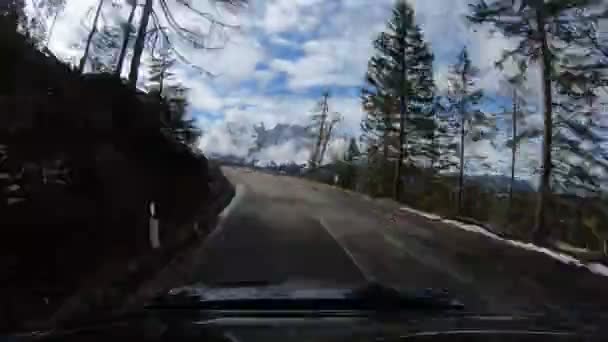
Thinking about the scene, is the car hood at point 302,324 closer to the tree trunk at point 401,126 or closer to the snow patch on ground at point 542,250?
the snow patch on ground at point 542,250

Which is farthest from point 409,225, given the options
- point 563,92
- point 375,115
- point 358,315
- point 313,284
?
point 375,115

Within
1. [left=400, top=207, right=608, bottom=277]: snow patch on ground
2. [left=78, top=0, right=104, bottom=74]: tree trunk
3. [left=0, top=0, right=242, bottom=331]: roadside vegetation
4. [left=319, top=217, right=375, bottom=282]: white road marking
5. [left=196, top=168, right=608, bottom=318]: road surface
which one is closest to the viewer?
[left=0, top=0, right=242, bottom=331]: roadside vegetation

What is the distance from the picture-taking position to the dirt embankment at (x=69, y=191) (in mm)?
7781

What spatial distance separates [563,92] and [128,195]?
1692 centimetres

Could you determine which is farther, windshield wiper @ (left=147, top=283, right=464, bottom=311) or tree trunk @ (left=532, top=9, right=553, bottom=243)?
tree trunk @ (left=532, top=9, right=553, bottom=243)

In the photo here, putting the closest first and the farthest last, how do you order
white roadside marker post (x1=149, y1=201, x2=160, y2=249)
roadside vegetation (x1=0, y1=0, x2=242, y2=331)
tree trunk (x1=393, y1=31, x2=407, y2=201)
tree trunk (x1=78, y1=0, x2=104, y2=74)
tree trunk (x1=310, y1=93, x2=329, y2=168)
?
roadside vegetation (x1=0, y1=0, x2=242, y2=331)
white roadside marker post (x1=149, y1=201, x2=160, y2=249)
tree trunk (x1=78, y1=0, x2=104, y2=74)
tree trunk (x1=393, y1=31, x2=407, y2=201)
tree trunk (x1=310, y1=93, x2=329, y2=168)

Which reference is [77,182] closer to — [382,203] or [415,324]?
[415,324]

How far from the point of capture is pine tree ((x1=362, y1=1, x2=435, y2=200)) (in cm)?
4512

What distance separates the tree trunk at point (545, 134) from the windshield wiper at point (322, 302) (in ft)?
62.9

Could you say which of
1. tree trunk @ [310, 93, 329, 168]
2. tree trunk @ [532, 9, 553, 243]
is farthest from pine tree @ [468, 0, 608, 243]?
tree trunk @ [310, 93, 329, 168]

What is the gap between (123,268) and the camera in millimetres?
10055

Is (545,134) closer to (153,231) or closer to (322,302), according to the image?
(153,231)

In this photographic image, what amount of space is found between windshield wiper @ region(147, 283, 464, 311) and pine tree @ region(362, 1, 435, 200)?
40.4 metres

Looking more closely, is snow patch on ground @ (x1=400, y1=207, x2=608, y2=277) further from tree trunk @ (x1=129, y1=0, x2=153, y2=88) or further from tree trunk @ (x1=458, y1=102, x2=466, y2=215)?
tree trunk @ (x1=458, y1=102, x2=466, y2=215)
